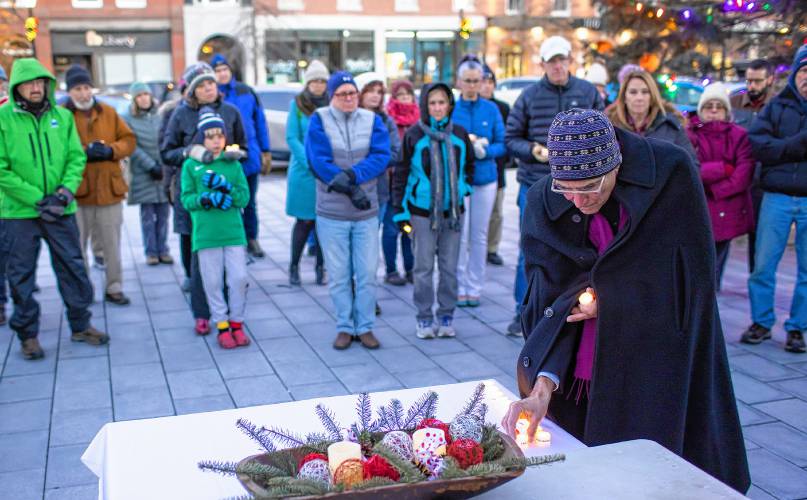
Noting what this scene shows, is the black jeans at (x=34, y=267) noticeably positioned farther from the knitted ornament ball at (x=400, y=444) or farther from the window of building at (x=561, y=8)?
the window of building at (x=561, y=8)

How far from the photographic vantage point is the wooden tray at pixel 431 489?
6.25 feet

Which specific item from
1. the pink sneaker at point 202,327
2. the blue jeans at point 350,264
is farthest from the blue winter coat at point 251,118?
the blue jeans at point 350,264

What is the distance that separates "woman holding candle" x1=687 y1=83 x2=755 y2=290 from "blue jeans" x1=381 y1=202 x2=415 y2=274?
285 cm

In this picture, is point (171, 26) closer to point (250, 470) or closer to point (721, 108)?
point (721, 108)

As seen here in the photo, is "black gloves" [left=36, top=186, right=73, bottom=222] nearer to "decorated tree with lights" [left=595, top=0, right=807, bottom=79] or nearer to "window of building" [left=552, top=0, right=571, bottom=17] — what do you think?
"decorated tree with lights" [left=595, top=0, right=807, bottom=79]

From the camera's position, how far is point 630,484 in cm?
212

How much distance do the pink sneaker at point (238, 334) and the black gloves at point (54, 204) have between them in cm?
149

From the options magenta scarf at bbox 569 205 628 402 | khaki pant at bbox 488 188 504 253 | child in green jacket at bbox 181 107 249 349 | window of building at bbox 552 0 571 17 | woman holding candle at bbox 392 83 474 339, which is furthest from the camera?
window of building at bbox 552 0 571 17

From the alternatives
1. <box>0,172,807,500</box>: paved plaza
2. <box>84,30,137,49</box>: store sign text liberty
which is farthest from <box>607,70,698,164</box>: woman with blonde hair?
<box>84,30,137,49</box>: store sign text liberty

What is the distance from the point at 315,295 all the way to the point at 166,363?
6.87 ft

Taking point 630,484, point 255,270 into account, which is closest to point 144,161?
point 255,270

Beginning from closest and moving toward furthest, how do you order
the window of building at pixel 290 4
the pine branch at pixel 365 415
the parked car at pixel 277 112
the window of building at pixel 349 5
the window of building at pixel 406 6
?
the pine branch at pixel 365 415, the parked car at pixel 277 112, the window of building at pixel 290 4, the window of building at pixel 349 5, the window of building at pixel 406 6

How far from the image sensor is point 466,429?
7.25ft

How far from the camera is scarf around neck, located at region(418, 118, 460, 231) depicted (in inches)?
256
